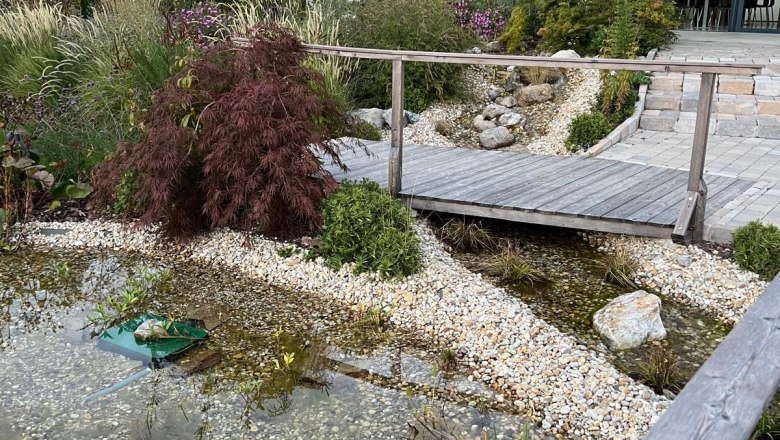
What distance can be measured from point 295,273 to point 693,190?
2.40 meters

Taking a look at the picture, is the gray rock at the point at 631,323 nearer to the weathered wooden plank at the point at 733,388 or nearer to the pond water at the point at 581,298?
the pond water at the point at 581,298

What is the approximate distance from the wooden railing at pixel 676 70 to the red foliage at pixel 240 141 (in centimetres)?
34

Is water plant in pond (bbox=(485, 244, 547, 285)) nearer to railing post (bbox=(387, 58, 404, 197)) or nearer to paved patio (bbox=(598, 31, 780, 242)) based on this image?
railing post (bbox=(387, 58, 404, 197))

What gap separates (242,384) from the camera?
10.9 ft

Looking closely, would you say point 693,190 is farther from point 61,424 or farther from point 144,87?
point 144,87

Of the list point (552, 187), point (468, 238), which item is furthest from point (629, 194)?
point (468, 238)

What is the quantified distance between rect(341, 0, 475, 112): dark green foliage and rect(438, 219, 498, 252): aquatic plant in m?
3.29

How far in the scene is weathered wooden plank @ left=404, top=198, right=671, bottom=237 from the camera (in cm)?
447

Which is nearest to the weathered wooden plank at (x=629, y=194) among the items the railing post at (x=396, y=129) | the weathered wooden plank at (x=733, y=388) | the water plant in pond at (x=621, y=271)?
the water plant in pond at (x=621, y=271)

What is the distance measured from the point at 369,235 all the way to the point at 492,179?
→ 1.44 m

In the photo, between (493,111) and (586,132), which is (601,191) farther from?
(493,111)

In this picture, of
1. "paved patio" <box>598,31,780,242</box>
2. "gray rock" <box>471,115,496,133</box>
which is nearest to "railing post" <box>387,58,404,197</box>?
"paved patio" <box>598,31,780,242</box>

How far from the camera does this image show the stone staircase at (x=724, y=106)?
7113mm

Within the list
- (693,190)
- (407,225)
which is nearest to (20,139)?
(407,225)
